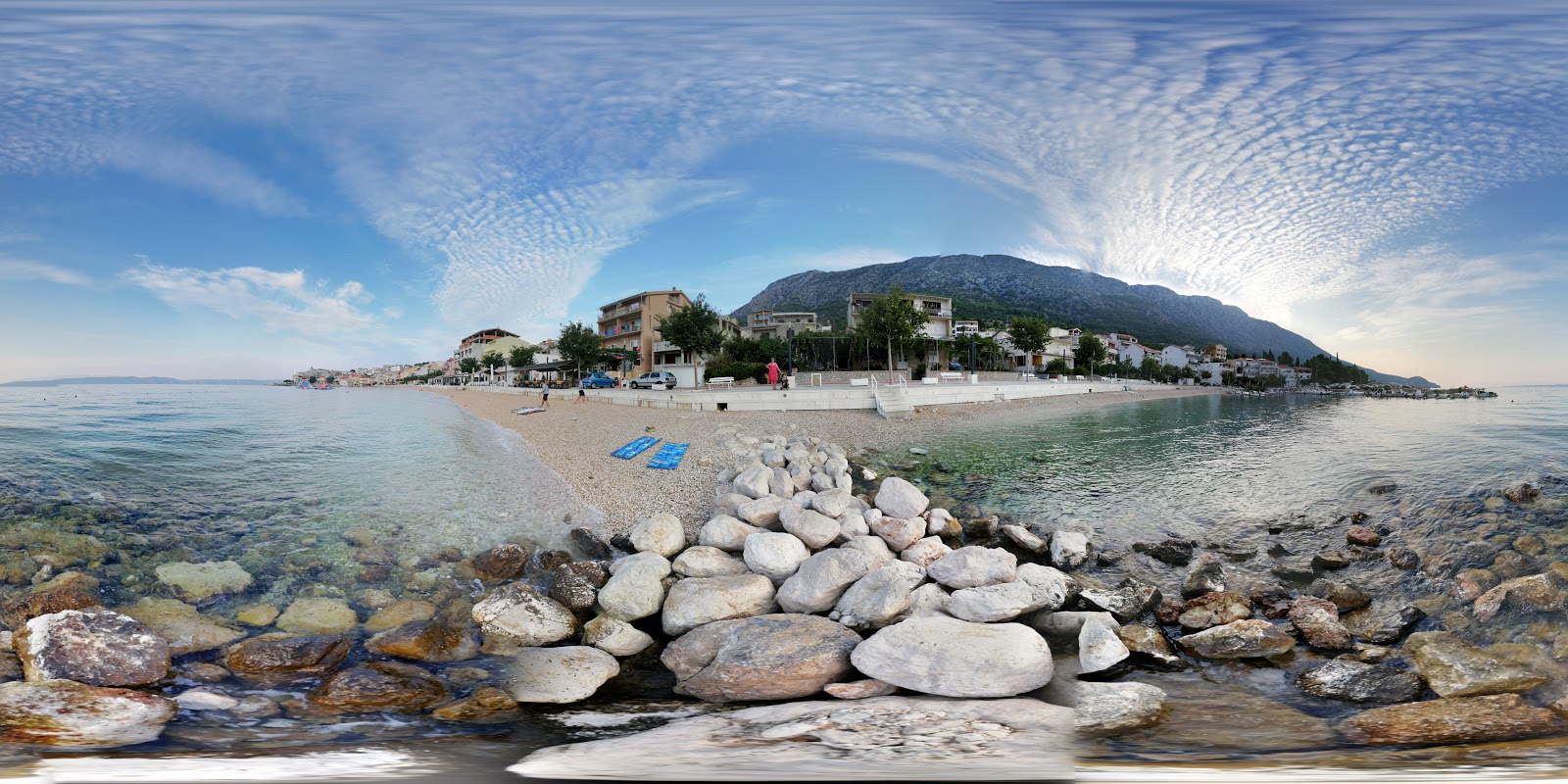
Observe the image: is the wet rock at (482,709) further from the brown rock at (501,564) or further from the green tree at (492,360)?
the green tree at (492,360)

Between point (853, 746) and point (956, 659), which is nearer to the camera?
point (853, 746)

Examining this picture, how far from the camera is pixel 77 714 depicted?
6.86 feet

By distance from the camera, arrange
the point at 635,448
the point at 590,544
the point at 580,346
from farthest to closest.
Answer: the point at 580,346, the point at 635,448, the point at 590,544

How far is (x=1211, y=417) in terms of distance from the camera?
1869 centimetres

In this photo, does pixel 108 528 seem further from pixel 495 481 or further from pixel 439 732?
pixel 439 732

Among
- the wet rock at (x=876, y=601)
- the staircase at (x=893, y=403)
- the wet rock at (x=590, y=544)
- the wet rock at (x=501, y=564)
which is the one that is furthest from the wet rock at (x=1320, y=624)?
the staircase at (x=893, y=403)

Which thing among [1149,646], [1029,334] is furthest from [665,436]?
[1029,334]

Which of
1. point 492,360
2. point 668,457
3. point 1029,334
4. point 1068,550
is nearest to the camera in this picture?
point 1068,550

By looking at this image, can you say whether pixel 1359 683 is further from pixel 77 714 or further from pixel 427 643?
pixel 77 714

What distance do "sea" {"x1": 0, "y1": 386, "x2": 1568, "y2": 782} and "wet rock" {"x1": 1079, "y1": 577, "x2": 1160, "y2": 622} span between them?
532 millimetres

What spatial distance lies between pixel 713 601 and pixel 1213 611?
330 centimetres

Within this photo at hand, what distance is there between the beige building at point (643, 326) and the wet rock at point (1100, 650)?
107 feet

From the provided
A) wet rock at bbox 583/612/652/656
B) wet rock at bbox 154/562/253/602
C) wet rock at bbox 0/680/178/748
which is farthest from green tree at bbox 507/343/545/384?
wet rock at bbox 0/680/178/748

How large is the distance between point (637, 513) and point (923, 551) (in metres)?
2.96
